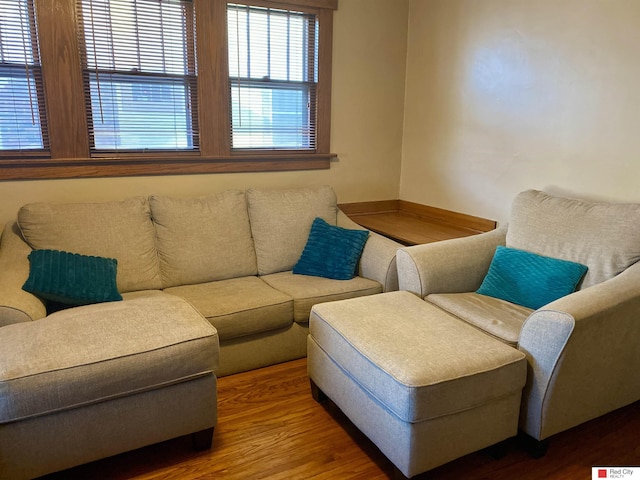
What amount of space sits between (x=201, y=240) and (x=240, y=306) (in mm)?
583

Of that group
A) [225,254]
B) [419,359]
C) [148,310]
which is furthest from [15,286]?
[419,359]

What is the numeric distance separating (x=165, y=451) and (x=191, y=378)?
0.37 meters

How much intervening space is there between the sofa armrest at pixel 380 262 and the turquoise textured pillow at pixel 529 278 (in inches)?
19.3

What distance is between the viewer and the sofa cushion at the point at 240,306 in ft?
7.96

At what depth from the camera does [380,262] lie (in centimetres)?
286

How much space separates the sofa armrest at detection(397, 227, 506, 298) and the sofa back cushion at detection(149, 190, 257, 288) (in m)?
0.97

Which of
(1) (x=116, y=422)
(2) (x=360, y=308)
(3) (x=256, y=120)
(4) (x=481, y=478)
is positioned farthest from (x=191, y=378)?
(3) (x=256, y=120)

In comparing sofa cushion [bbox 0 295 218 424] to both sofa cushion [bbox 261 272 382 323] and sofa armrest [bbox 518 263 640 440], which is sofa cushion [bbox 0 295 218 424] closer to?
sofa cushion [bbox 261 272 382 323]

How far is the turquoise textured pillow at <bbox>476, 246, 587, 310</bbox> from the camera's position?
2275 millimetres

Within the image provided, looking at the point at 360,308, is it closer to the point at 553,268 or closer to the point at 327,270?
the point at 327,270

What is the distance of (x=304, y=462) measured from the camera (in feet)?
6.44

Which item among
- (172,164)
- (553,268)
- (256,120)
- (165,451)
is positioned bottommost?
(165,451)
